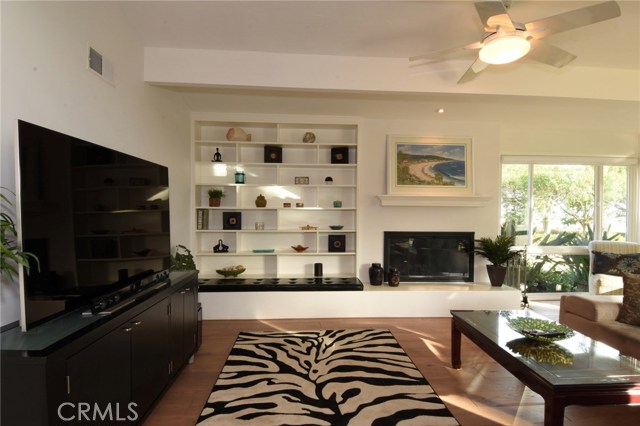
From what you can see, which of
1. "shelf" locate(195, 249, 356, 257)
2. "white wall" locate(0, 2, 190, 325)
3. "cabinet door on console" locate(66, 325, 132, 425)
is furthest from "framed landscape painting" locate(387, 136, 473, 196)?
"cabinet door on console" locate(66, 325, 132, 425)

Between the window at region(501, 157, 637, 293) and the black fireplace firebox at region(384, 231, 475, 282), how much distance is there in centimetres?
83

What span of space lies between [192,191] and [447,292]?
11.7ft

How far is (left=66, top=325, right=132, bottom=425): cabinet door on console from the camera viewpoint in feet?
4.36

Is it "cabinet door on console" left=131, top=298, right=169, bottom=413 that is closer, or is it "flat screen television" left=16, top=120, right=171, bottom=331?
"flat screen television" left=16, top=120, right=171, bottom=331

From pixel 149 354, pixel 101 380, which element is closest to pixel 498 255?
pixel 149 354

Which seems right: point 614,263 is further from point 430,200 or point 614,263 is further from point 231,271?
point 231,271

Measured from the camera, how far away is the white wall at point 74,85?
5.13ft

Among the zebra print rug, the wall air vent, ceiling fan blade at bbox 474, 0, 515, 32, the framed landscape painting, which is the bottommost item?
the zebra print rug

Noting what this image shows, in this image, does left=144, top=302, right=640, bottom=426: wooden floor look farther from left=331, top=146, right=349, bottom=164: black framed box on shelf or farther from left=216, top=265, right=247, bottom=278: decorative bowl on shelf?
left=331, top=146, right=349, bottom=164: black framed box on shelf

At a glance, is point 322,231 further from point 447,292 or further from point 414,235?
point 447,292

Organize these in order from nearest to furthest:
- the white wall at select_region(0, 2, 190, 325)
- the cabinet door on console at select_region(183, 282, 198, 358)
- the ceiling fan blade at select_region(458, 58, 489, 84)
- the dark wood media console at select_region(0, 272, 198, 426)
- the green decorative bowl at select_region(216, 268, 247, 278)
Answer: the dark wood media console at select_region(0, 272, 198, 426), the white wall at select_region(0, 2, 190, 325), the ceiling fan blade at select_region(458, 58, 489, 84), the cabinet door on console at select_region(183, 282, 198, 358), the green decorative bowl at select_region(216, 268, 247, 278)

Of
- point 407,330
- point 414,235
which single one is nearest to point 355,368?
point 407,330

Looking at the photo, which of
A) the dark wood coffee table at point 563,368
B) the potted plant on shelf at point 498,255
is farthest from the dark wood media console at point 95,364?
the potted plant on shelf at point 498,255

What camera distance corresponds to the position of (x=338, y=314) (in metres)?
3.98
